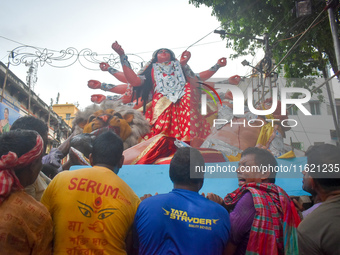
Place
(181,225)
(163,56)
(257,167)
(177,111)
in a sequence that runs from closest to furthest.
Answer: (181,225) < (257,167) < (177,111) < (163,56)

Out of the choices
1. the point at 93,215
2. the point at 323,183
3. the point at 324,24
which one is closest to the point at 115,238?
the point at 93,215

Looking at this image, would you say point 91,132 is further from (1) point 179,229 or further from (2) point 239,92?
(1) point 179,229

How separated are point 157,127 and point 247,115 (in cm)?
160

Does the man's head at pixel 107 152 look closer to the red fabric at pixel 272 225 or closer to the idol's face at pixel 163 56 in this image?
the red fabric at pixel 272 225

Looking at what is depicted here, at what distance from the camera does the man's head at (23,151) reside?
1.64 meters

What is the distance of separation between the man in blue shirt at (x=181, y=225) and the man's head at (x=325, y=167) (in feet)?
1.99

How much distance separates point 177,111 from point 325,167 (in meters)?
3.68

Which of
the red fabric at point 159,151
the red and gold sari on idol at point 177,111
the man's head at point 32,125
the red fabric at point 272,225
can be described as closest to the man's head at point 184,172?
the red fabric at point 272,225

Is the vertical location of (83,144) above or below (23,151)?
above

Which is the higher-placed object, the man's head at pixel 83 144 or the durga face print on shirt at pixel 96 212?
the man's head at pixel 83 144

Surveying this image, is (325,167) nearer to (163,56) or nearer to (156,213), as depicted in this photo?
(156,213)

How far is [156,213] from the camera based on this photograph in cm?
180

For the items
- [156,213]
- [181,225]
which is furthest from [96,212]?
[181,225]

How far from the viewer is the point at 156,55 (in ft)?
19.7
